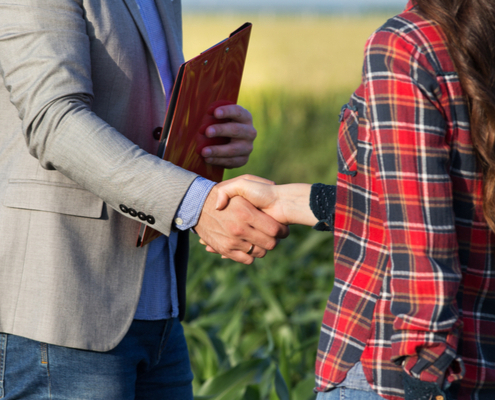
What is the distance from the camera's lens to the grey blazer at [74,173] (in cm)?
129

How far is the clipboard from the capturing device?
1.38m

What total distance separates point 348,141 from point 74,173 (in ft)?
2.14

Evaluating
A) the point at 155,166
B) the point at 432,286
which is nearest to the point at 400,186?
the point at 432,286

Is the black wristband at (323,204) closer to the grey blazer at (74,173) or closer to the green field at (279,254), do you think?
the grey blazer at (74,173)

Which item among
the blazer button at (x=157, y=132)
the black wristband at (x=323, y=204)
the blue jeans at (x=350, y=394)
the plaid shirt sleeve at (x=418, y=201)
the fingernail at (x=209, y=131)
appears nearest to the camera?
the plaid shirt sleeve at (x=418, y=201)

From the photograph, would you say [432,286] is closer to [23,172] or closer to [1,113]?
[23,172]

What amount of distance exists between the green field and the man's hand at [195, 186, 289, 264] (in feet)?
2.57

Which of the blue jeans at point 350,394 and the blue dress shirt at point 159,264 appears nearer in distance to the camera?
the blue jeans at point 350,394

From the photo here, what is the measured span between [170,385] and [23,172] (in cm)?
75

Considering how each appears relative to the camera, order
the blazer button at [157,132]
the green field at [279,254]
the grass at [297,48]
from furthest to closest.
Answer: the grass at [297,48] < the green field at [279,254] < the blazer button at [157,132]

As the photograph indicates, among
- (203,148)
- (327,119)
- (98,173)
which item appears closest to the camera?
(98,173)

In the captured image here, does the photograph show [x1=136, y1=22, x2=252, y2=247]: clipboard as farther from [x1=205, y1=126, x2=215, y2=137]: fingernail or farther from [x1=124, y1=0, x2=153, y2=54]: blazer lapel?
[x1=124, y1=0, x2=153, y2=54]: blazer lapel

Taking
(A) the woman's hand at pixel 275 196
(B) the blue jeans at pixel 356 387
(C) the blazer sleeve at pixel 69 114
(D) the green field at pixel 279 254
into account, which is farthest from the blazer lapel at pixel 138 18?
(D) the green field at pixel 279 254

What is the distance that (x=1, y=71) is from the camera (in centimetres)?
134
